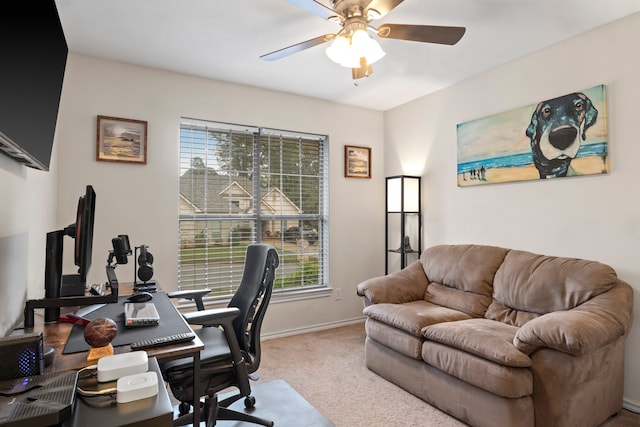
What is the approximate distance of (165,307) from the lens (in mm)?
1904

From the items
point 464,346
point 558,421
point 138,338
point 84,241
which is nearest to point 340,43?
point 84,241

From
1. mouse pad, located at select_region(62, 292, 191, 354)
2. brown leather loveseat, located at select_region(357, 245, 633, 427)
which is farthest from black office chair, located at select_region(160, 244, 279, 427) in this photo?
brown leather loveseat, located at select_region(357, 245, 633, 427)

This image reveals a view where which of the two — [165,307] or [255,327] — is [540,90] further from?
[165,307]

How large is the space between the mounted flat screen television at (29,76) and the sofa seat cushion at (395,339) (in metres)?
2.40

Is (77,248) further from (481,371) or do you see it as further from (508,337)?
(508,337)

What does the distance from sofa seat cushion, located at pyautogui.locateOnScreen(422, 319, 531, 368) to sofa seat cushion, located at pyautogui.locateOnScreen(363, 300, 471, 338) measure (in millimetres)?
83

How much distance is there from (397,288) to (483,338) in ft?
3.60

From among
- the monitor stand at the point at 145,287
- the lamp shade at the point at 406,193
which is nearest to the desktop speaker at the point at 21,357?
the monitor stand at the point at 145,287

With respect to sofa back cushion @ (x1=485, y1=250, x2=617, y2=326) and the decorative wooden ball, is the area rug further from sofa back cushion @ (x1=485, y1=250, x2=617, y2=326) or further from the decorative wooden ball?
sofa back cushion @ (x1=485, y1=250, x2=617, y2=326)

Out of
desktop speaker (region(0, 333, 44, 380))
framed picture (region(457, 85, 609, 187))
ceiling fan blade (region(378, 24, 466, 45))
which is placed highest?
ceiling fan blade (region(378, 24, 466, 45))

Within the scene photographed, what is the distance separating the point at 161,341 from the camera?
1323 millimetres

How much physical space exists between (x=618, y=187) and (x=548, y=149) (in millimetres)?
551

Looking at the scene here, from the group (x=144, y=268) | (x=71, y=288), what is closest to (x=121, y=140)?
(x=144, y=268)

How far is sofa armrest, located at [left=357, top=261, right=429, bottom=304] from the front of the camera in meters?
3.15
